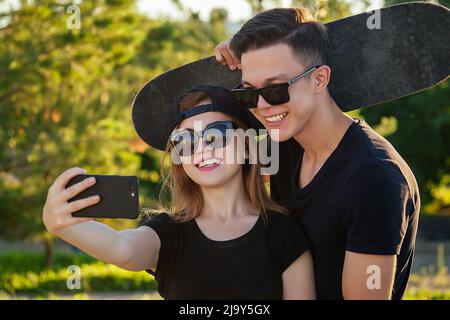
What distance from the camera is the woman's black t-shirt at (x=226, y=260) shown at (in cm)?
304

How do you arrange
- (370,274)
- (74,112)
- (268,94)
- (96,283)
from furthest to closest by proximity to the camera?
(74,112), (96,283), (268,94), (370,274)

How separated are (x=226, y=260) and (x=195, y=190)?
449mm

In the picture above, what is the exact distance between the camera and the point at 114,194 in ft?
9.05

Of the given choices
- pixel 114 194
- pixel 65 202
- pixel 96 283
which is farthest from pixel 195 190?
pixel 96 283

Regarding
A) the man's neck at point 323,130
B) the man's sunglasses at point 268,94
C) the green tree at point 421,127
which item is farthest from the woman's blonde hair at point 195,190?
the green tree at point 421,127

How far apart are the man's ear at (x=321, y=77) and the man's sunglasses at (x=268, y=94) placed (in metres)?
0.14

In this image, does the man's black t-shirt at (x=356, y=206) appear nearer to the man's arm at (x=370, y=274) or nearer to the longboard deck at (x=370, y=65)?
the man's arm at (x=370, y=274)

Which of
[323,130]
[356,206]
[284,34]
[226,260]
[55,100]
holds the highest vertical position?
[284,34]

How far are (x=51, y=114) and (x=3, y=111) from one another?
0.90 m

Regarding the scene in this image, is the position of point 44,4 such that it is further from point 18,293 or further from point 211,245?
point 211,245

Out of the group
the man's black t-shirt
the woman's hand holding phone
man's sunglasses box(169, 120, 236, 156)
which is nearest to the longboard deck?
the man's black t-shirt

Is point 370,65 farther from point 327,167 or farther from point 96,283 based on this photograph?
point 96,283

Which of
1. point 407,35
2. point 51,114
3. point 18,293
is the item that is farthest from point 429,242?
point 407,35

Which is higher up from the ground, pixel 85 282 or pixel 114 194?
pixel 114 194
